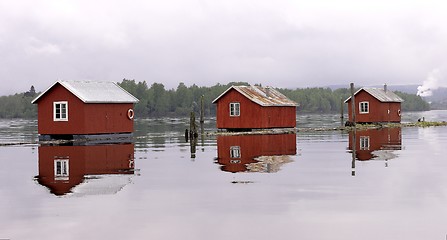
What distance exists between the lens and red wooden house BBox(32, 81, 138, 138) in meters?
51.3

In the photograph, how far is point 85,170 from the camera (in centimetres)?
2797

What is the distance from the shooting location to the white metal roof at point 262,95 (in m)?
64.2

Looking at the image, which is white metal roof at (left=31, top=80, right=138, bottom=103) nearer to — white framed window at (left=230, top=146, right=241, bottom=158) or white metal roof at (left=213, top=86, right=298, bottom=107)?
white metal roof at (left=213, top=86, right=298, bottom=107)

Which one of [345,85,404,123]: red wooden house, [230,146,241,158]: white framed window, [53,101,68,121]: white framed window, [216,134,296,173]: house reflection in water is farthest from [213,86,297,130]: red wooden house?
[230,146,241,158]: white framed window

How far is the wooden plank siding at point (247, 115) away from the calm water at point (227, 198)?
30.1 metres

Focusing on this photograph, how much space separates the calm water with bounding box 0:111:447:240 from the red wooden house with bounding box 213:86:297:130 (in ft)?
98.8

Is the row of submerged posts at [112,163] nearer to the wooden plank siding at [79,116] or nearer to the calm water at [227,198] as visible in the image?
the calm water at [227,198]

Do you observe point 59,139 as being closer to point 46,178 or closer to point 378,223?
point 46,178

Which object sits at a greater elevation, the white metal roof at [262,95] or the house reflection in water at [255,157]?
the white metal roof at [262,95]

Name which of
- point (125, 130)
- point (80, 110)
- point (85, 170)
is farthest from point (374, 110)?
point (85, 170)

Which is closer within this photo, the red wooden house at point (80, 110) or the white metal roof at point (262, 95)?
the red wooden house at point (80, 110)

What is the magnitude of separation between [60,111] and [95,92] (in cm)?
311

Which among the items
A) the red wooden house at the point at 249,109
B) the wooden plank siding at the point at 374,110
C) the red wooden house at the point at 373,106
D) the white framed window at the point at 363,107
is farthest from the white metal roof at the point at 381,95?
the red wooden house at the point at 249,109

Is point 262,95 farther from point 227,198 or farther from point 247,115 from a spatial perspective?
point 227,198
